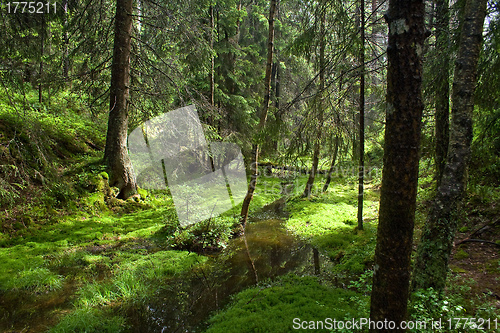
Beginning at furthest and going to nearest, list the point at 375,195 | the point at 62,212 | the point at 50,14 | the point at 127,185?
the point at 375,195 < the point at 127,185 < the point at 62,212 < the point at 50,14

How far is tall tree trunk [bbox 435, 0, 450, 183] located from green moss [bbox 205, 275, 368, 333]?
331 centimetres

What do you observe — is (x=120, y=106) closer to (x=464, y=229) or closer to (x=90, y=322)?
(x=90, y=322)

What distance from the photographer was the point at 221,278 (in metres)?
5.24

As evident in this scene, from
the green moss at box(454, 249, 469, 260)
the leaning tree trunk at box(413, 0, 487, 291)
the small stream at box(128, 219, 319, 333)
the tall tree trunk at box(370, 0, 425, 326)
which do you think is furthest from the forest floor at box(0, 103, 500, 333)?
the tall tree trunk at box(370, 0, 425, 326)

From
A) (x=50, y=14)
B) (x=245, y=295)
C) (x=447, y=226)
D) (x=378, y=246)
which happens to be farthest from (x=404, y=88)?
Result: (x=50, y=14)

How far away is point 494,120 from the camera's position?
4.43 meters

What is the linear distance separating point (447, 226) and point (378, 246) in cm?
182

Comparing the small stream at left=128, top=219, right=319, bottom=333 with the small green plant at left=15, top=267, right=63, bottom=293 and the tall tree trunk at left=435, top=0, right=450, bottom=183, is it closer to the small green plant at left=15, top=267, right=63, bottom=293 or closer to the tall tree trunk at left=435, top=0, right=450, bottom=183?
the small green plant at left=15, top=267, right=63, bottom=293

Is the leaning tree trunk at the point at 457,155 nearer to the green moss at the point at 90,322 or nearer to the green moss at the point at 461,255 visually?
the green moss at the point at 461,255

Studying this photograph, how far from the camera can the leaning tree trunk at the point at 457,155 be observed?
3336mm

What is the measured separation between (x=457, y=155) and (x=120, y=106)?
28.8ft

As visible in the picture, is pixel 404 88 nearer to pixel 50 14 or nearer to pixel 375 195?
pixel 50 14

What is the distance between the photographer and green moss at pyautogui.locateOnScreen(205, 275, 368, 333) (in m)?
3.44

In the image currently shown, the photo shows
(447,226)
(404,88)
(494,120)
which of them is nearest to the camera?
(404,88)
